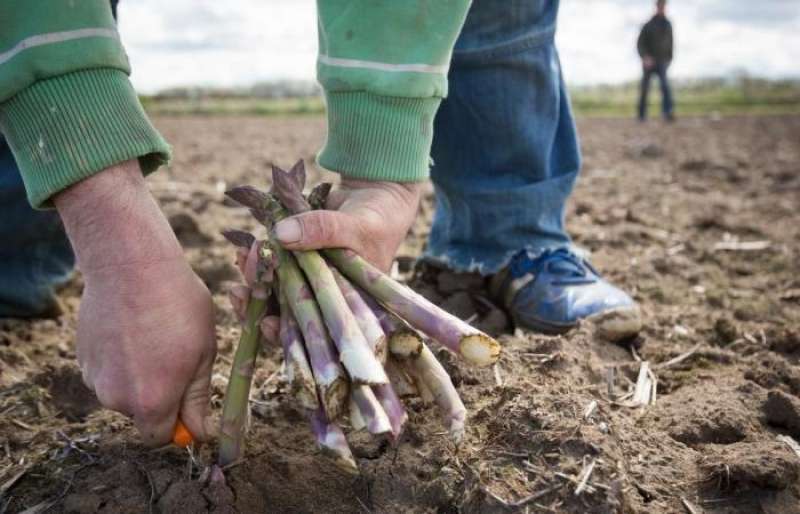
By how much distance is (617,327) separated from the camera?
92.6 inches

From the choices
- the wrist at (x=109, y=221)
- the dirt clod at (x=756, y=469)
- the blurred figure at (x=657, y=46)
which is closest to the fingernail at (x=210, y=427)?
the wrist at (x=109, y=221)

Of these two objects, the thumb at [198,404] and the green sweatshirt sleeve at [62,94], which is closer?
the green sweatshirt sleeve at [62,94]

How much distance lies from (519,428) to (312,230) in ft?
2.03

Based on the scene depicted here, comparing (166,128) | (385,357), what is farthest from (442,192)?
(166,128)

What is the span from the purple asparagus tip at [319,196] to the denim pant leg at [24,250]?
1.22 m

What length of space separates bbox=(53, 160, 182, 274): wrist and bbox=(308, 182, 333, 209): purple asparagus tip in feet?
1.31

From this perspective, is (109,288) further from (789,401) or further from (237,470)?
(789,401)

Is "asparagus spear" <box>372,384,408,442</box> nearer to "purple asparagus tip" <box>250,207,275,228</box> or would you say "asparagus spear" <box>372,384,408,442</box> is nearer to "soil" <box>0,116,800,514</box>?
"soil" <box>0,116,800,514</box>

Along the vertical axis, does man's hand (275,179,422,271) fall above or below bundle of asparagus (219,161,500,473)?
above

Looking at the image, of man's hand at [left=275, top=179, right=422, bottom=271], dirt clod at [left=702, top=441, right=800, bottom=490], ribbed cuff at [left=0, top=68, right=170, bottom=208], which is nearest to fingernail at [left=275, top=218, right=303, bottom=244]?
man's hand at [left=275, top=179, right=422, bottom=271]

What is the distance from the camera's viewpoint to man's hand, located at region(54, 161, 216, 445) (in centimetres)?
148

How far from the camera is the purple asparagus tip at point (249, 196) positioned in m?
1.65

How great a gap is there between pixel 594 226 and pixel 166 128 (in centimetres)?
1221

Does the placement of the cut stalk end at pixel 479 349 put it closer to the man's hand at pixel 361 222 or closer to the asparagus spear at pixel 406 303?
the asparagus spear at pixel 406 303
